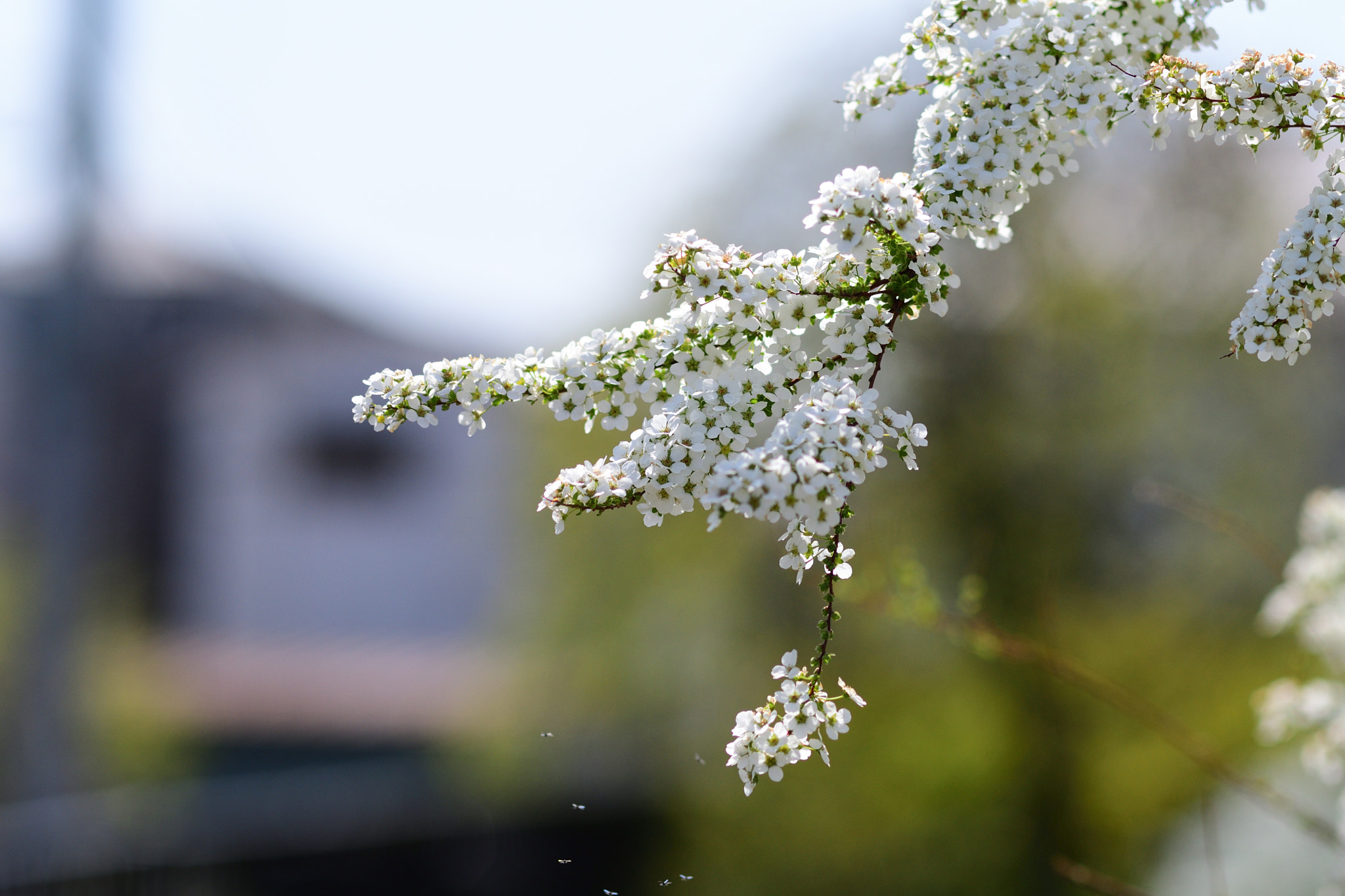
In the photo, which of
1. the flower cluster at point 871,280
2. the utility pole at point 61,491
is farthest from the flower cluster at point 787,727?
the utility pole at point 61,491

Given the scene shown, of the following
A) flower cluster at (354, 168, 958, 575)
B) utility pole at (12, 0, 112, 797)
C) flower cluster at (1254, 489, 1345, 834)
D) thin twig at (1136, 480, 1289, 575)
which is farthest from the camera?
utility pole at (12, 0, 112, 797)

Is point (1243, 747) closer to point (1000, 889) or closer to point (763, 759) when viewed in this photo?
point (1000, 889)

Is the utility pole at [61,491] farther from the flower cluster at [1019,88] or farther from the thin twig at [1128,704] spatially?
the flower cluster at [1019,88]

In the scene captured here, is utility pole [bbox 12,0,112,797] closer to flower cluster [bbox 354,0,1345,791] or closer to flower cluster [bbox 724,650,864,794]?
flower cluster [bbox 354,0,1345,791]

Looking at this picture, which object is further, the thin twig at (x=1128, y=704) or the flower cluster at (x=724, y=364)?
the thin twig at (x=1128, y=704)

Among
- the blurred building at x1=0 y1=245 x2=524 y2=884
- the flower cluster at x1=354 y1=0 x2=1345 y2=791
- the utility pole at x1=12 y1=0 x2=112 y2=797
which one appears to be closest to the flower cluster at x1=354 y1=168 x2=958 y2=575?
the flower cluster at x1=354 y1=0 x2=1345 y2=791

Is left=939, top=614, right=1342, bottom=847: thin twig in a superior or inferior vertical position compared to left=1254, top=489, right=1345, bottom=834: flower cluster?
inferior

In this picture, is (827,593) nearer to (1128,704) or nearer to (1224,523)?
(1128,704)

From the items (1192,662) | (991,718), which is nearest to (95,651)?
(991,718)
